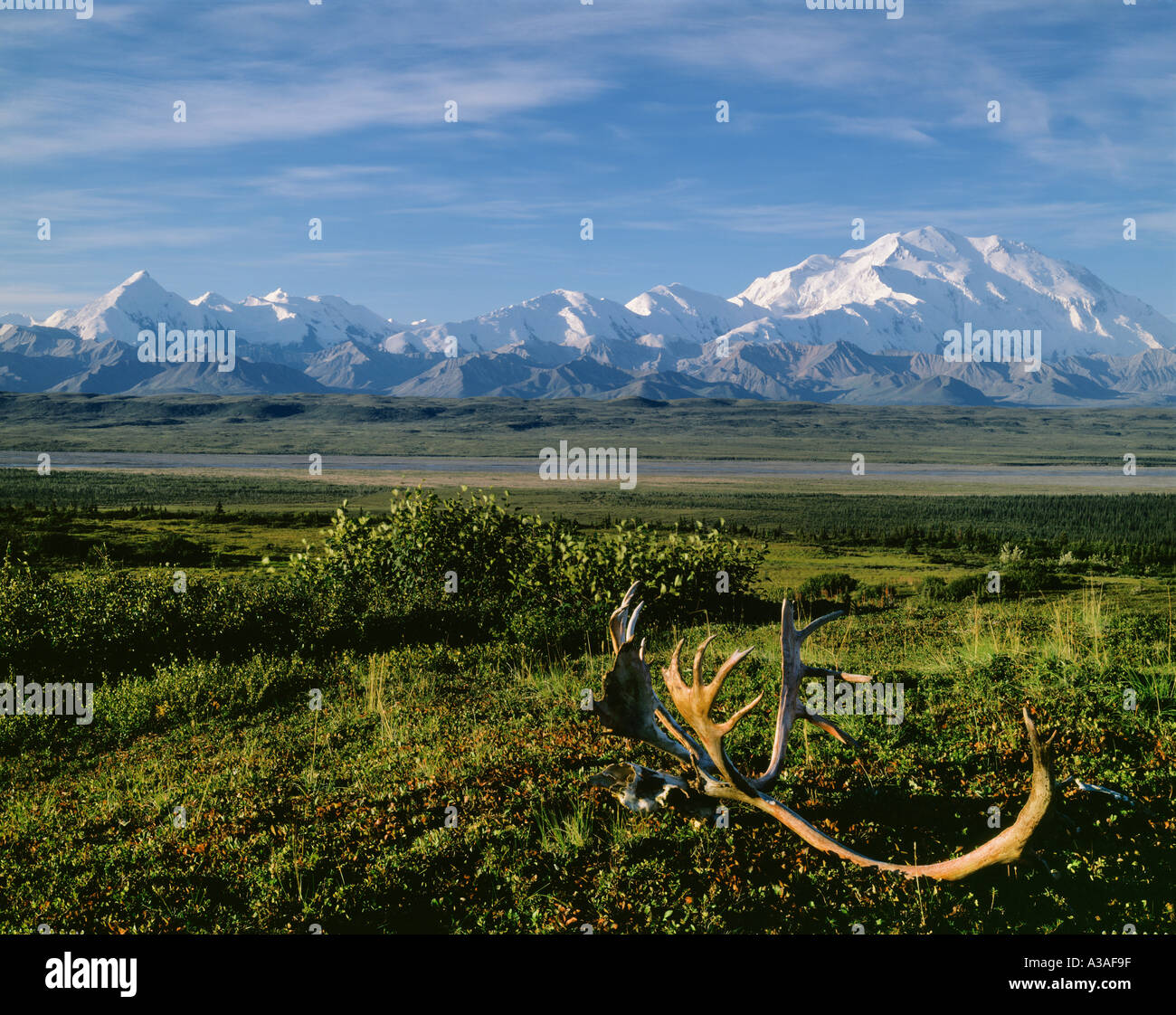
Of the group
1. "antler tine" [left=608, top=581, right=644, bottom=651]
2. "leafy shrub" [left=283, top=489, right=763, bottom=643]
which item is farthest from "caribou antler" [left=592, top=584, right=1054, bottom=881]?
"leafy shrub" [left=283, top=489, right=763, bottom=643]

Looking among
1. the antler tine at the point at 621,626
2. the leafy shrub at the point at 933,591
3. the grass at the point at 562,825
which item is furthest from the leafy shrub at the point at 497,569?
the antler tine at the point at 621,626

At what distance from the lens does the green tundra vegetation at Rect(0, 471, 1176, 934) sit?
16.9 ft

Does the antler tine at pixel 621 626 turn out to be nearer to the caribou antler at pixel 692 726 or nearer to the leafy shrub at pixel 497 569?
the caribou antler at pixel 692 726

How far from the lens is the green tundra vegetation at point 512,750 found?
5145 mm

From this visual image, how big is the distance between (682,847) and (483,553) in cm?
1382

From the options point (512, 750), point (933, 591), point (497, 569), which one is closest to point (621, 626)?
point (512, 750)

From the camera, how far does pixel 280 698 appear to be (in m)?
11.7

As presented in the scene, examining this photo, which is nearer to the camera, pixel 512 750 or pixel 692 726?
pixel 692 726

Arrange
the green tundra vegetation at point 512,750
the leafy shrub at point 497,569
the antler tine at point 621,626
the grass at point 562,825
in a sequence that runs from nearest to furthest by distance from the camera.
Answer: the grass at point 562,825
the green tundra vegetation at point 512,750
the antler tine at point 621,626
the leafy shrub at point 497,569

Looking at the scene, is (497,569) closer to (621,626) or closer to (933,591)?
(933,591)

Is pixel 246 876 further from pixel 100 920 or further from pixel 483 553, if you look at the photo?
pixel 483 553

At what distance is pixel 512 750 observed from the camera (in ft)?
25.1

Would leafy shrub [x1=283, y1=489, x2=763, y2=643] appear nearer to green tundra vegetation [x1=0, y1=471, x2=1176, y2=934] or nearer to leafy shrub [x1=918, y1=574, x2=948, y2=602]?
green tundra vegetation [x1=0, y1=471, x2=1176, y2=934]
